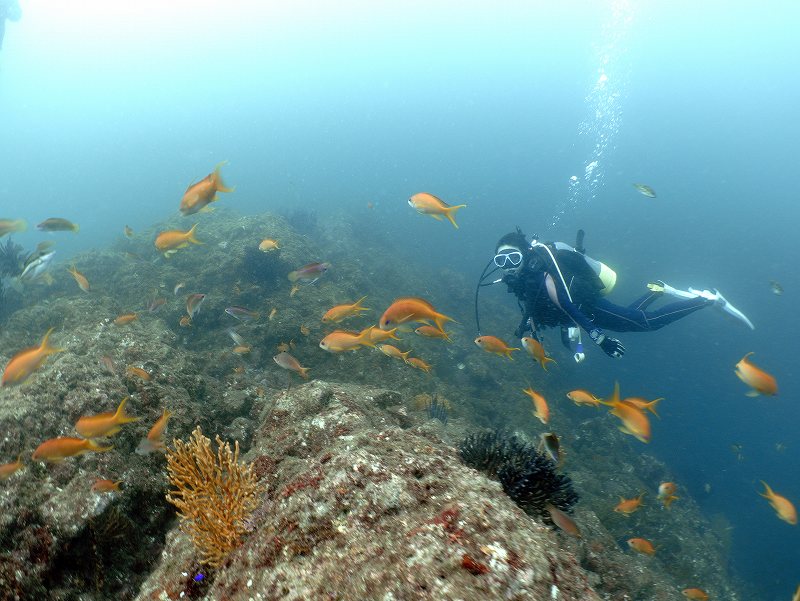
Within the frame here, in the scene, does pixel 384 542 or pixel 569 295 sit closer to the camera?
pixel 384 542

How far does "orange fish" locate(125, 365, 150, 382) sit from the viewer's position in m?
4.54

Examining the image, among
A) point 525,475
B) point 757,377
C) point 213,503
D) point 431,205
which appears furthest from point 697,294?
point 213,503

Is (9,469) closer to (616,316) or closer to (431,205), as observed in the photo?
(431,205)

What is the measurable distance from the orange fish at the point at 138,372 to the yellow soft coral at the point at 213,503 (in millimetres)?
2117

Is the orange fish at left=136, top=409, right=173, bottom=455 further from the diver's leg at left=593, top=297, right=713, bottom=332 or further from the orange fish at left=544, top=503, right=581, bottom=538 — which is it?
the diver's leg at left=593, top=297, right=713, bottom=332

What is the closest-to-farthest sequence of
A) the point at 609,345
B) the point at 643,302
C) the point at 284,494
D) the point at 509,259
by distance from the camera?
the point at 284,494
the point at 609,345
the point at 509,259
the point at 643,302

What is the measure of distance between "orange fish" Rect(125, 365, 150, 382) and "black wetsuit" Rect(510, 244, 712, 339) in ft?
19.1

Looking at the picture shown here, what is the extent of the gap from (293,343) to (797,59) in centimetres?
30292

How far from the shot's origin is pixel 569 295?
24.3 feet

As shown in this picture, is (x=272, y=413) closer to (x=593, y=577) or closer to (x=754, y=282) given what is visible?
(x=593, y=577)

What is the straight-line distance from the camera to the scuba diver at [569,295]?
23.0ft

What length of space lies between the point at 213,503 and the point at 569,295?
6811 mm

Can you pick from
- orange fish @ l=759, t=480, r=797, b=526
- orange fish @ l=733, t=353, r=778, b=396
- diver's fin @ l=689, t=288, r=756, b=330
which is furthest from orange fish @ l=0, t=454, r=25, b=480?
diver's fin @ l=689, t=288, r=756, b=330

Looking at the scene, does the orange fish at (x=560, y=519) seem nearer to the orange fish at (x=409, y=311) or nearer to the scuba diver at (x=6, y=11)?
the orange fish at (x=409, y=311)
